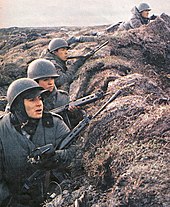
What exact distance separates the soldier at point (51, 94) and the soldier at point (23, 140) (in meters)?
1.81

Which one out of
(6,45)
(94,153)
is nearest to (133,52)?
(94,153)

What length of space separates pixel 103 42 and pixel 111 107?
6570mm

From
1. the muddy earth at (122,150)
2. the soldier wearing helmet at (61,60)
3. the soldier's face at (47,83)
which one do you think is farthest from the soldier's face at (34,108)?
the soldier wearing helmet at (61,60)

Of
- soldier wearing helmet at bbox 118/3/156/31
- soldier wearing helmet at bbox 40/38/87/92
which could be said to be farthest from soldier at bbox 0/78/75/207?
soldier wearing helmet at bbox 118/3/156/31

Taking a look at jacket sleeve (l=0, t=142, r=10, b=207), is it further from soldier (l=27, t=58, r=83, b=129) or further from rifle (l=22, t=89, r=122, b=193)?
soldier (l=27, t=58, r=83, b=129)

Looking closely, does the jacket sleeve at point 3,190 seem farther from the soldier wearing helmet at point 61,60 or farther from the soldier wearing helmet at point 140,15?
the soldier wearing helmet at point 140,15

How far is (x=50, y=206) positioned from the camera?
17.1 feet

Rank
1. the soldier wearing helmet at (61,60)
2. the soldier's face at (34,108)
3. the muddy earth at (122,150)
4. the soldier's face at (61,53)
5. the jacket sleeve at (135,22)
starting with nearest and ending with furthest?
the muddy earth at (122,150) → the soldier's face at (34,108) → the soldier wearing helmet at (61,60) → the soldier's face at (61,53) → the jacket sleeve at (135,22)

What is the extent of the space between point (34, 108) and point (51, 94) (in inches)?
88.8

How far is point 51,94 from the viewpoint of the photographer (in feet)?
26.2

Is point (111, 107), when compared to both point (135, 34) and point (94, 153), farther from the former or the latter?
point (135, 34)

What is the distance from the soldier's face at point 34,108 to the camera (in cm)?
573

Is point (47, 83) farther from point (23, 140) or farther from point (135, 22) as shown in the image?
point (135, 22)

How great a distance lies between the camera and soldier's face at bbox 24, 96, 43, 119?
18.8 ft
